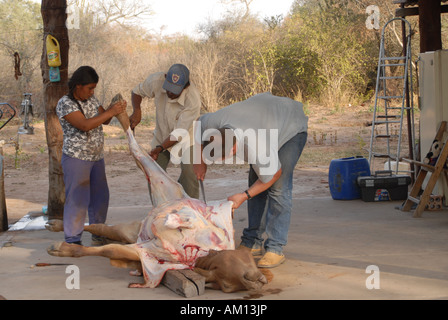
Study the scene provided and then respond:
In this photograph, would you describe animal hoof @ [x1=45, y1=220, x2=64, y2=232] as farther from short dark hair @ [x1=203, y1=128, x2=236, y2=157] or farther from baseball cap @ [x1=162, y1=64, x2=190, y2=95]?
short dark hair @ [x1=203, y1=128, x2=236, y2=157]

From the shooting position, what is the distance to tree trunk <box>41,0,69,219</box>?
26.4 feet

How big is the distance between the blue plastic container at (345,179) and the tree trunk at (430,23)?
221 centimetres

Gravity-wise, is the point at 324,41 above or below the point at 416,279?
above

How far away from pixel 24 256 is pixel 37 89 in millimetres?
18605

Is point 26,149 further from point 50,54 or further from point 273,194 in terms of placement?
point 273,194

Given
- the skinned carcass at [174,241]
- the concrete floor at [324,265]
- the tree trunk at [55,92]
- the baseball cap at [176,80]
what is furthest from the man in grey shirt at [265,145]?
the tree trunk at [55,92]

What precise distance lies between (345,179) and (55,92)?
426 cm

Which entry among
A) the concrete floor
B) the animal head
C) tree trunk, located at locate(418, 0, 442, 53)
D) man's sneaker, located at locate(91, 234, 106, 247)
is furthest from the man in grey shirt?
tree trunk, located at locate(418, 0, 442, 53)

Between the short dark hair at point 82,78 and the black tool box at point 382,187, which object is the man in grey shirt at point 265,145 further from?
the black tool box at point 382,187

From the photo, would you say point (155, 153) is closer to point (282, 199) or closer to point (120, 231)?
point (120, 231)

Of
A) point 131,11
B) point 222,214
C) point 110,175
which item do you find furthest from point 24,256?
point 131,11

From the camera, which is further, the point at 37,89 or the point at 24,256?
the point at 37,89

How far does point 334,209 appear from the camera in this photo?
8.45m

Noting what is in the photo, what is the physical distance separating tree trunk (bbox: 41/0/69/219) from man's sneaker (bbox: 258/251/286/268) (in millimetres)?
3561
